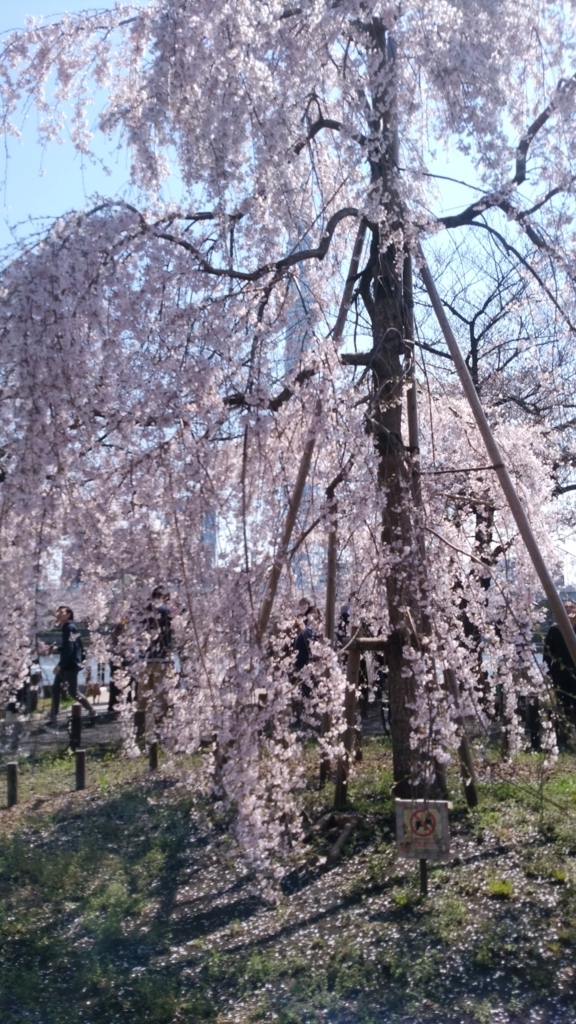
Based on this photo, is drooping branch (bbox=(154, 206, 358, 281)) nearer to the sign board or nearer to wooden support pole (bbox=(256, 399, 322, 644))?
wooden support pole (bbox=(256, 399, 322, 644))

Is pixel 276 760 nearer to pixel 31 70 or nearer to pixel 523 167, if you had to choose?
pixel 523 167

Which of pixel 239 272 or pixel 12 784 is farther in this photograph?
pixel 12 784

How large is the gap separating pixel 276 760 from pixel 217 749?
324 mm

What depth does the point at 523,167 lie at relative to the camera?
5.57 metres

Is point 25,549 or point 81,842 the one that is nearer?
point 25,549

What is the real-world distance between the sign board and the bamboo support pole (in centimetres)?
109

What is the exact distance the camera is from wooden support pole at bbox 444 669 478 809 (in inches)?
235

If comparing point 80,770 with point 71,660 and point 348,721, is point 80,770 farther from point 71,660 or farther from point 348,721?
point 71,660

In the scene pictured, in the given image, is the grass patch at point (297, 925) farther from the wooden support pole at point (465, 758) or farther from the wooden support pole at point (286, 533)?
the wooden support pole at point (286, 533)

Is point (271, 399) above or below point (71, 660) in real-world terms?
above

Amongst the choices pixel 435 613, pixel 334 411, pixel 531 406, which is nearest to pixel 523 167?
pixel 334 411

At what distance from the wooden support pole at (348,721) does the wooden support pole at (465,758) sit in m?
0.63

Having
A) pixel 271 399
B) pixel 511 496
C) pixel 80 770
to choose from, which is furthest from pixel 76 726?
pixel 511 496

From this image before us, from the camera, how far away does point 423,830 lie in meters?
5.10
